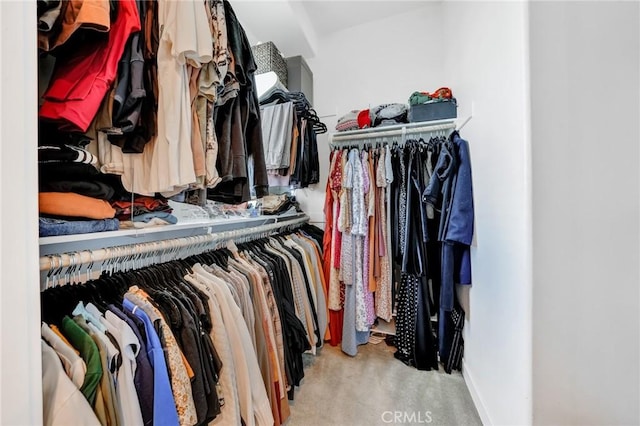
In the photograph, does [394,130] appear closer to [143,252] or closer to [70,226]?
[143,252]

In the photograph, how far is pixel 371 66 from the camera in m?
2.36

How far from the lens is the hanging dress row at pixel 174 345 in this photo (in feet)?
1.91

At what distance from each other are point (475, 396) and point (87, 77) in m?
2.22

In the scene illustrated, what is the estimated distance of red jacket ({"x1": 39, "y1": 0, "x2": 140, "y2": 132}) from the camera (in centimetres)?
67

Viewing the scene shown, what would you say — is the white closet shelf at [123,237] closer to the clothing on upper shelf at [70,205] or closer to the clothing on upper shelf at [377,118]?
the clothing on upper shelf at [70,205]

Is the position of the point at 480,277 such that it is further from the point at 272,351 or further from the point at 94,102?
the point at 94,102

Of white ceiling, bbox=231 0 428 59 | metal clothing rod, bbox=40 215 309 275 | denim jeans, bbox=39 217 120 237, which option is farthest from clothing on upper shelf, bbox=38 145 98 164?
white ceiling, bbox=231 0 428 59

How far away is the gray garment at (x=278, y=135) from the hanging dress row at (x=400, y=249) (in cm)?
42

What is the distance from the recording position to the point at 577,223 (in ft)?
2.29

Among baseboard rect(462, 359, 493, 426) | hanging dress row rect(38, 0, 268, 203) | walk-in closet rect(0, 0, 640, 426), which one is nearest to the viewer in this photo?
walk-in closet rect(0, 0, 640, 426)

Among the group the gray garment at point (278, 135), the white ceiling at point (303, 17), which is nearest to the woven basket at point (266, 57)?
the white ceiling at point (303, 17)

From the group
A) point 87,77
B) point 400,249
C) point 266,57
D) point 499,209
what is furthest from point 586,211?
point 266,57

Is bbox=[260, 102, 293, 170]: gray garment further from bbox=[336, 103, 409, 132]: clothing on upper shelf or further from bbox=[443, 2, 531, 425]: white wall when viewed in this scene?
bbox=[443, 2, 531, 425]: white wall

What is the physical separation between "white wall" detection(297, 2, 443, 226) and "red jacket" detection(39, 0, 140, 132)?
6.04 ft
